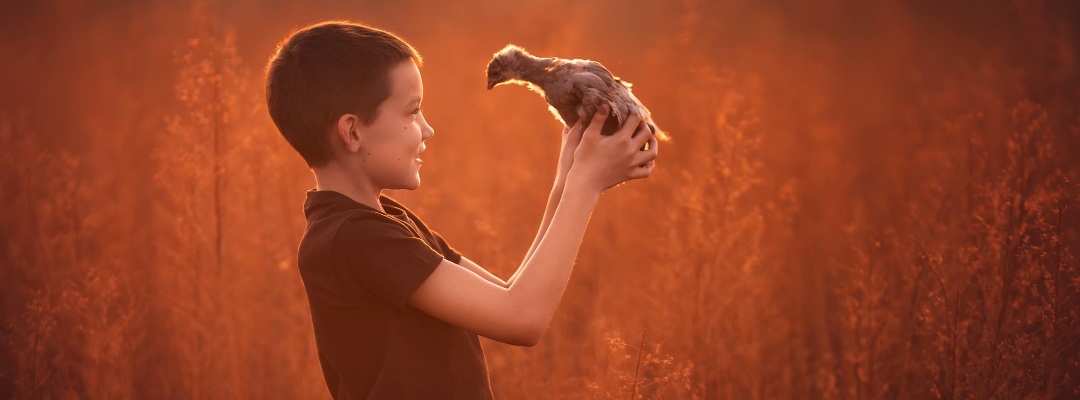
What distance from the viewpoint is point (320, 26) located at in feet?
5.77

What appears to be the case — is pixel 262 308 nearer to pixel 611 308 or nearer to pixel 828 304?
pixel 611 308

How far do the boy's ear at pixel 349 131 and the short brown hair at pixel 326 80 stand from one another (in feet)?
0.05

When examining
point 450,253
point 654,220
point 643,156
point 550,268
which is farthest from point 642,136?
point 654,220

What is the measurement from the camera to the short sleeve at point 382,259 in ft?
4.95

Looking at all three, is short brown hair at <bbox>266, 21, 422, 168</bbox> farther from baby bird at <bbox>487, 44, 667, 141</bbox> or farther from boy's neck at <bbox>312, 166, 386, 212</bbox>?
baby bird at <bbox>487, 44, 667, 141</bbox>

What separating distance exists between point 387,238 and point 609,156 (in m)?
0.46

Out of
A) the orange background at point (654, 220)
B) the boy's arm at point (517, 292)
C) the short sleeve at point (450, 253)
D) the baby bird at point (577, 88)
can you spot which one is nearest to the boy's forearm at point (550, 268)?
the boy's arm at point (517, 292)

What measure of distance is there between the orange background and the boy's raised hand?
610 mm

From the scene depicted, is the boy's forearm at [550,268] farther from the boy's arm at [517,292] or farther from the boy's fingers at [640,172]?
the boy's fingers at [640,172]

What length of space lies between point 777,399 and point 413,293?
2395 millimetres

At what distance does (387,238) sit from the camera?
152 centimetres

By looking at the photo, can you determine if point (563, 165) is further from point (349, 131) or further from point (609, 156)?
point (349, 131)

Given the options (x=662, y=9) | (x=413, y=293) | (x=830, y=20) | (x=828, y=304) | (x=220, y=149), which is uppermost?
(x=830, y=20)

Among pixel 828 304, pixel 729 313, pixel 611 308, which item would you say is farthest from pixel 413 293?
pixel 828 304
